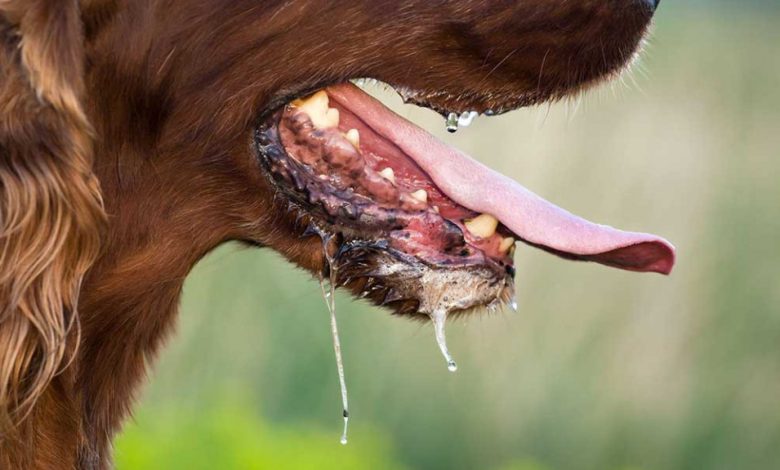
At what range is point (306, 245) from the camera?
198cm

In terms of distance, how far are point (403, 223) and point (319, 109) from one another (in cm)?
24

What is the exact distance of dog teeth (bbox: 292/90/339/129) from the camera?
1971mm

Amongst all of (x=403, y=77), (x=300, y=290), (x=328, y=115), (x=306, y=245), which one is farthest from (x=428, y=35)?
(x=300, y=290)

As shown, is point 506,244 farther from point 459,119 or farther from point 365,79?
point 365,79

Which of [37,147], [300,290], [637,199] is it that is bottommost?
[300,290]

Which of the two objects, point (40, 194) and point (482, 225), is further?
point (482, 225)

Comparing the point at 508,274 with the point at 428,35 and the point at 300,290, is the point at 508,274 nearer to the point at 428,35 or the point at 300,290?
the point at 428,35

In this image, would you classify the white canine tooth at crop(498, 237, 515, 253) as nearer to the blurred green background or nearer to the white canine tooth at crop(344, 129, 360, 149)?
the white canine tooth at crop(344, 129, 360, 149)

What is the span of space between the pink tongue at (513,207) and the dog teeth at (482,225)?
0.05 feet

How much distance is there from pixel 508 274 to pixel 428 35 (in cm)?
41

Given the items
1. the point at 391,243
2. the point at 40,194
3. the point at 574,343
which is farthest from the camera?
the point at 574,343

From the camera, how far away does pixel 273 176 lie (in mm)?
1943

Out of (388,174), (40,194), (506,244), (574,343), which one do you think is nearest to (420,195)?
(388,174)

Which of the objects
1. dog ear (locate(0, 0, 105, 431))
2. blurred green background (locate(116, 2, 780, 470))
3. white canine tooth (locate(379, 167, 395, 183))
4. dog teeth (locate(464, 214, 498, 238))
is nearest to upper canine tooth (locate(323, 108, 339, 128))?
white canine tooth (locate(379, 167, 395, 183))
